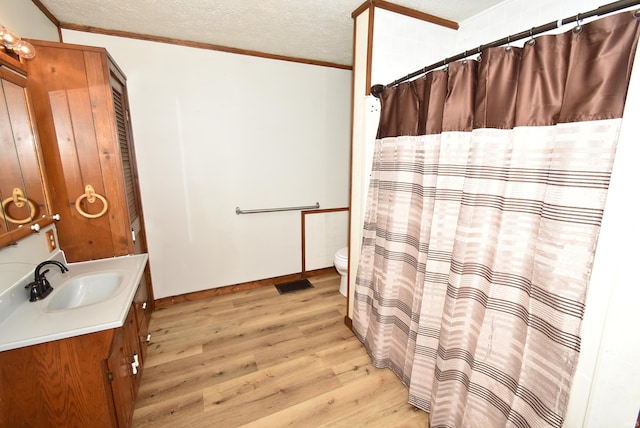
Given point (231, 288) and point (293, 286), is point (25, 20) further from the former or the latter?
point (293, 286)

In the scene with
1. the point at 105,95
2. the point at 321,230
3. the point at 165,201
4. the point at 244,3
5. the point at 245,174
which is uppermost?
the point at 244,3

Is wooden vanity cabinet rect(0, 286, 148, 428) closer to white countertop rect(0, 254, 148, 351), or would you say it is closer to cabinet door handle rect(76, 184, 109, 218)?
white countertop rect(0, 254, 148, 351)

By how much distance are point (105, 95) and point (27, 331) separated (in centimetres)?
136

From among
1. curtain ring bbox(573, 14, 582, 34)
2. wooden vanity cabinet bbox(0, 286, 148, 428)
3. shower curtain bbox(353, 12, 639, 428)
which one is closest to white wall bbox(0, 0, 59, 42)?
wooden vanity cabinet bbox(0, 286, 148, 428)

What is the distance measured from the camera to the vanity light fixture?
1.25 meters

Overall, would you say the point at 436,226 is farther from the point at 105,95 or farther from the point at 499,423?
the point at 105,95

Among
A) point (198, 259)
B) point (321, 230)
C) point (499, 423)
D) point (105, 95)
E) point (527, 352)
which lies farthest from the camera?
point (321, 230)

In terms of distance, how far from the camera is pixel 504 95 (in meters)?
1.06

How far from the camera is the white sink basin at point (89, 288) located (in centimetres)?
148

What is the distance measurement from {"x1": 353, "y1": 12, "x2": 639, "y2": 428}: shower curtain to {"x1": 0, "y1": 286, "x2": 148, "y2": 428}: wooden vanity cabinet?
1.48 meters

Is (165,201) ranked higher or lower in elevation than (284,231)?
higher

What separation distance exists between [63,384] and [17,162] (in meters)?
1.14

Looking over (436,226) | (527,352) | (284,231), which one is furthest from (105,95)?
(527,352)

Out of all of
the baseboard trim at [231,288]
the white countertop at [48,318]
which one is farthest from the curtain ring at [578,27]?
the baseboard trim at [231,288]
